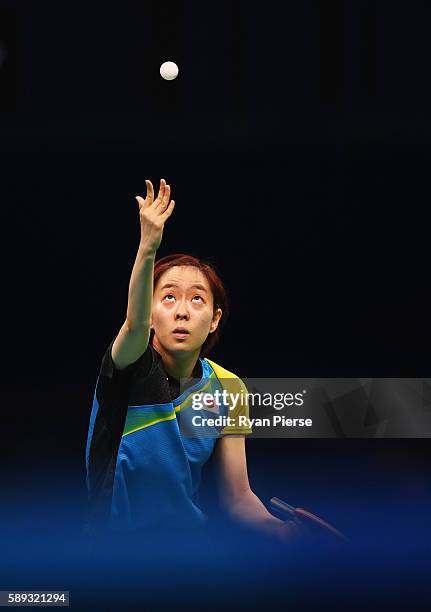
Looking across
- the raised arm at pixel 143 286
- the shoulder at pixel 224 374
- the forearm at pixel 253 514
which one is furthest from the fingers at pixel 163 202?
the forearm at pixel 253 514

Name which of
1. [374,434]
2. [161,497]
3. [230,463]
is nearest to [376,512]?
[374,434]

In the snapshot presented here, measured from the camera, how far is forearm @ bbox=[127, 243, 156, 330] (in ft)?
11.3

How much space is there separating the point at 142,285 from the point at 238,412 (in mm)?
929

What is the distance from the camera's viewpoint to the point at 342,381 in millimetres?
4586

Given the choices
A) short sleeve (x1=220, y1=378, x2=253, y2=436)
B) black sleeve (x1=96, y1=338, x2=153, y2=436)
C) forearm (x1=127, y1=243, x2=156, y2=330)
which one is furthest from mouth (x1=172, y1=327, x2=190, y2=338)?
forearm (x1=127, y1=243, x2=156, y2=330)

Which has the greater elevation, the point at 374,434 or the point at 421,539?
the point at 374,434

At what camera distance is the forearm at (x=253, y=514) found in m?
4.00

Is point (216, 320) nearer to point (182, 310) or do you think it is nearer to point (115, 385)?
point (182, 310)

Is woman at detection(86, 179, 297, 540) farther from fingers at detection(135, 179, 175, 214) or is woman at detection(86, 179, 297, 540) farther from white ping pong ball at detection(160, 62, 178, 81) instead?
white ping pong ball at detection(160, 62, 178, 81)

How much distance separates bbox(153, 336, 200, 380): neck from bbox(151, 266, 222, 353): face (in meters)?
0.01

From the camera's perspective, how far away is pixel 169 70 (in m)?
4.43

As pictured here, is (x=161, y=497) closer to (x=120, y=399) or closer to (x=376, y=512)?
(x=120, y=399)

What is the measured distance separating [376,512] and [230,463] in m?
0.92

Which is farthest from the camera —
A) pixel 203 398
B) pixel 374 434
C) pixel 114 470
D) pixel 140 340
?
pixel 374 434
